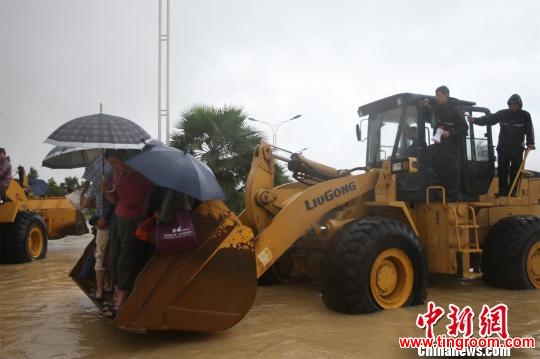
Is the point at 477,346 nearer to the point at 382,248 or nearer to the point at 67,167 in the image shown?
the point at 382,248

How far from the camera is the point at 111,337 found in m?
4.75

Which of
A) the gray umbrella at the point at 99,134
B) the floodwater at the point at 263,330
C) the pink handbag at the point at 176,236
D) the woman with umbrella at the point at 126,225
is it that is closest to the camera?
the floodwater at the point at 263,330

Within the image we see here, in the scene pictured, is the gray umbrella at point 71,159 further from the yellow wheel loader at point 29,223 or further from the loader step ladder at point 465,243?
the yellow wheel loader at point 29,223

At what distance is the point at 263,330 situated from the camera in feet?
16.1

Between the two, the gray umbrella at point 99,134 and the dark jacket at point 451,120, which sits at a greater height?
the dark jacket at point 451,120

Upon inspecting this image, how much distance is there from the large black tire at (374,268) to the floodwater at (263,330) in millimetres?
154

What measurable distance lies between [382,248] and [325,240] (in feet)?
2.28

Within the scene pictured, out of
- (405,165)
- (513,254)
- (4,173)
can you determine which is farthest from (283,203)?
(4,173)

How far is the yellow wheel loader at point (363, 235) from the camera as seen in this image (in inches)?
176

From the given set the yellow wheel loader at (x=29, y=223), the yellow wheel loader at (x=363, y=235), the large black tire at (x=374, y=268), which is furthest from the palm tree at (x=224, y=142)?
the large black tire at (x=374, y=268)

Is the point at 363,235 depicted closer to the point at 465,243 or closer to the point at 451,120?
the point at 465,243

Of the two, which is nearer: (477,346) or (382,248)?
(477,346)

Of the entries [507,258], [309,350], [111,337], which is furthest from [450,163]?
[111,337]

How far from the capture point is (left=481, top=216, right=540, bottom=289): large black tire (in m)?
6.73
